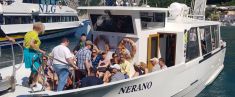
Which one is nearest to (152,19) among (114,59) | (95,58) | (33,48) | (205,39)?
(114,59)

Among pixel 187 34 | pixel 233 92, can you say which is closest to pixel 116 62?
pixel 187 34

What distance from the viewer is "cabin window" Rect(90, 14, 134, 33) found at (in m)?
11.6

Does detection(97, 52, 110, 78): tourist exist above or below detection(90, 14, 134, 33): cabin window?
below

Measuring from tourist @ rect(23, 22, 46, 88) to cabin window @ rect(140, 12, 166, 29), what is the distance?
3231mm

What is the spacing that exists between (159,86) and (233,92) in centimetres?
601

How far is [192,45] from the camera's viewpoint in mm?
13375

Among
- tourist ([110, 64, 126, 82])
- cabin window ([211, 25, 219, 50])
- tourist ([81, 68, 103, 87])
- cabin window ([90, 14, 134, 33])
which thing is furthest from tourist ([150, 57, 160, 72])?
cabin window ([211, 25, 219, 50])

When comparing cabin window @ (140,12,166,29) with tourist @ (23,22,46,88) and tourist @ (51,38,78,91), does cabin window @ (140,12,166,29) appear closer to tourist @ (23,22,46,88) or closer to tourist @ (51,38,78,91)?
tourist @ (51,38,78,91)

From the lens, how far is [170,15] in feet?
50.5

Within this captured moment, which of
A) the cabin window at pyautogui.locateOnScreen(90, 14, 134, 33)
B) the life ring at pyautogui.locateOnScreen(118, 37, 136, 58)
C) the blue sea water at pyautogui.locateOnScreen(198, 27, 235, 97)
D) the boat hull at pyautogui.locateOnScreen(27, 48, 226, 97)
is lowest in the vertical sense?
the blue sea water at pyautogui.locateOnScreen(198, 27, 235, 97)

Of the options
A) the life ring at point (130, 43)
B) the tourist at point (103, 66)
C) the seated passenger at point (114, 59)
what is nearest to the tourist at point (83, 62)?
the tourist at point (103, 66)

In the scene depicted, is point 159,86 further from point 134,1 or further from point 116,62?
point 134,1

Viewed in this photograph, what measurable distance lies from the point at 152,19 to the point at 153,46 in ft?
2.64

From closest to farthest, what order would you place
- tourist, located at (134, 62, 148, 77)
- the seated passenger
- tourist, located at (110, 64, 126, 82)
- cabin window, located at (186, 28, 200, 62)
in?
tourist, located at (110, 64, 126, 82) < the seated passenger < tourist, located at (134, 62, 148, 77) < cabin window, located at (186, 28, 200, 62)
